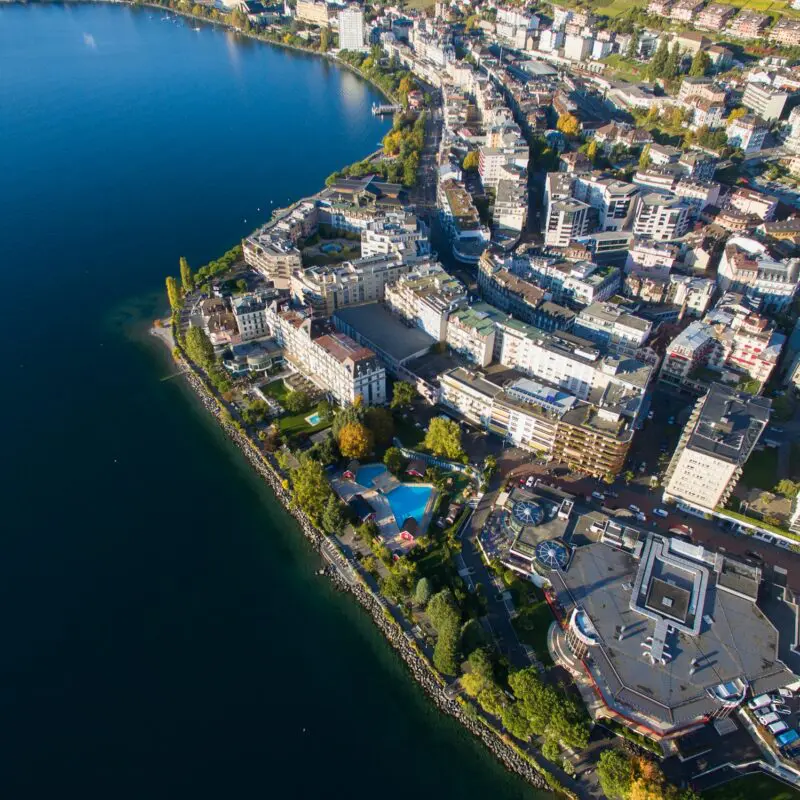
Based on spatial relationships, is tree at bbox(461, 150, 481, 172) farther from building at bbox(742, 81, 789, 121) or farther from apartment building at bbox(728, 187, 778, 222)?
building at bbox(742, 81, 789, 121)

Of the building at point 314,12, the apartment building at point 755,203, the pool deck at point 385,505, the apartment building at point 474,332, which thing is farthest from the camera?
the building at point 314,12

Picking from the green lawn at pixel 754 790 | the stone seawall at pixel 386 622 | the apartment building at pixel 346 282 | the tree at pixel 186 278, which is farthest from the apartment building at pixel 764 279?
the tree at pixel 186 278

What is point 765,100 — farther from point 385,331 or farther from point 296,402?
point 296,402

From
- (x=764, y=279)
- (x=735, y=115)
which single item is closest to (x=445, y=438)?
(x=764, y=279)

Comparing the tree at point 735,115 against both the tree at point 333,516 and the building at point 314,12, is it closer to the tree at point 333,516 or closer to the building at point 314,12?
the tree at point 333,516

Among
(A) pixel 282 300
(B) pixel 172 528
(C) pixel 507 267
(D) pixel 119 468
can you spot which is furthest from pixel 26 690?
(C) pixel 507 267
